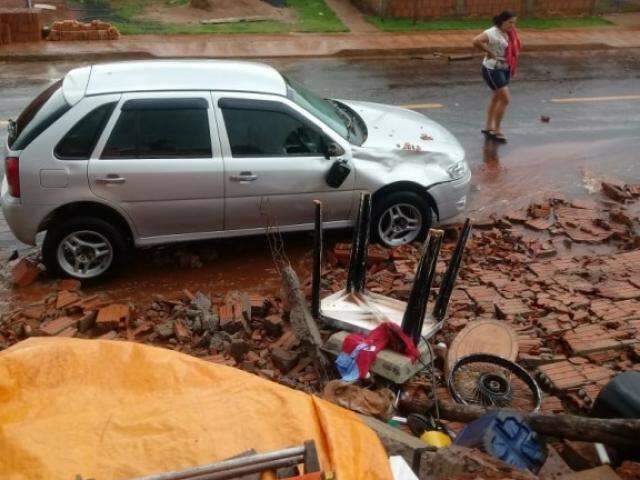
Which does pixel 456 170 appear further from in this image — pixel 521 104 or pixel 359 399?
pixel 521 104

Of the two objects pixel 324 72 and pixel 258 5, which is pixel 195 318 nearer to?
pixel 324 72

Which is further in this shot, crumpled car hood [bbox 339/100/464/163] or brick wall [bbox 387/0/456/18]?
brick wall [bbox 387/0/456/18]

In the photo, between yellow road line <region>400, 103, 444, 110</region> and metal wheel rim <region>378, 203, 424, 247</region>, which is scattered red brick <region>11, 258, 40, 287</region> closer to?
metal wheel rim <region>378, 203, 424, 247</region>

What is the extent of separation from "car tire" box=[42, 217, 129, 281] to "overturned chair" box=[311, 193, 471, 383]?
7.39ft

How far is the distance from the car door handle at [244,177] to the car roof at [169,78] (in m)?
0.84

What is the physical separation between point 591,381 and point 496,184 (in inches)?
185

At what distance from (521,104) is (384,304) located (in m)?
8.07

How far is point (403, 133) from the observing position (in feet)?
26.4

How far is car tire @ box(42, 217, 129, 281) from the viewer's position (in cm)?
697

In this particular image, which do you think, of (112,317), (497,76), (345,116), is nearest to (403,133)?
(345,116)

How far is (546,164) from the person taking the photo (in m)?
10.6

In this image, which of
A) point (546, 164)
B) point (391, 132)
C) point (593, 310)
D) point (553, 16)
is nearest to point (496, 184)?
point (546, 164)

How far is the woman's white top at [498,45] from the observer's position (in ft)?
34.9

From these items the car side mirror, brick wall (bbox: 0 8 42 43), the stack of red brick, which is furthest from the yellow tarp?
the stack of red brick
